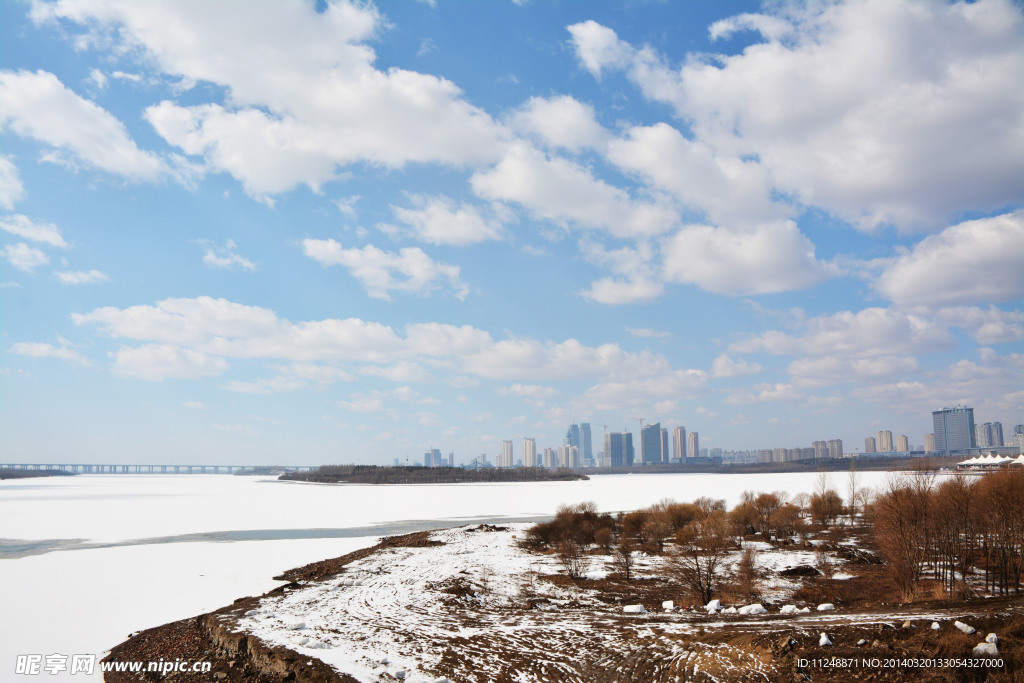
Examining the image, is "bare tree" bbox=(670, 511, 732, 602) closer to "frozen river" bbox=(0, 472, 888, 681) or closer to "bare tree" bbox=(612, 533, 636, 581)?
"bare tree" bbox=(612, 533, 636, 581)

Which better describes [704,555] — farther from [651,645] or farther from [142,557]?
[142,557]

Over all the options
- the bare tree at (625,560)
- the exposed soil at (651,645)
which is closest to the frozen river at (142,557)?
the exposed soil at (651,645)

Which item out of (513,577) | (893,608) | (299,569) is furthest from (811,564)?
(299,569)

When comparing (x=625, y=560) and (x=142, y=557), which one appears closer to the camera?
(x=625, y=560)

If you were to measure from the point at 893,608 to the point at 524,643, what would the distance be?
13806mm

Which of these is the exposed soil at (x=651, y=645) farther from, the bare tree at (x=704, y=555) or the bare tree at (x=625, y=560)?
the bare tree at (x=625, y=560)

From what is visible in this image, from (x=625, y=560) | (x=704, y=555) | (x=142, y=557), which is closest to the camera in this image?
(x=704, y=555)

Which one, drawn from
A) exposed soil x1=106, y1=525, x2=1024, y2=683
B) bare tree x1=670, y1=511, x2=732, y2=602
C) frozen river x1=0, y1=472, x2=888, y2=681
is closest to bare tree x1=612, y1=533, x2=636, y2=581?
bare tree x1=670, y1=511, x2=732, y2=602

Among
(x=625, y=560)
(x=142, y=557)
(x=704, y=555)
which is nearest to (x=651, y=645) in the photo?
(x=704, y=555)

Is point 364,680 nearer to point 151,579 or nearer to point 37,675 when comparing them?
point 37,675

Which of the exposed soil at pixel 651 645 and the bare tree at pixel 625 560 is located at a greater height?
the exposed soil at pixel 651 645

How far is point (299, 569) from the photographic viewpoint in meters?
29.7

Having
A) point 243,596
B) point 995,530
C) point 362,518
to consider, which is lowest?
point 362,518

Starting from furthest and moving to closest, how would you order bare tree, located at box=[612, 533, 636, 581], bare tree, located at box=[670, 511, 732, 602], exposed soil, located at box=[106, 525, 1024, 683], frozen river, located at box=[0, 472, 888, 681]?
1. bare tree, located at box=[612, 533, 636, 581]
2. bare tree, located at box=[670, 511, 732, 602]
3. frozen river, located at box=[0, 472, 888, 681]
4. exposed soil, located at box=[106, 525, 1024, 683]
